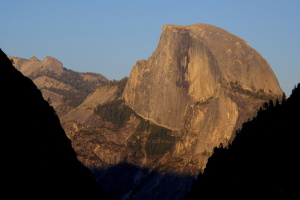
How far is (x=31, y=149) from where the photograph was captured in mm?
105625

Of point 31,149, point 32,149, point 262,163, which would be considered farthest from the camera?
point 262,163

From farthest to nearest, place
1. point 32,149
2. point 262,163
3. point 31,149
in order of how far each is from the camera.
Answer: point 262,163 → point 32,149 → point 31,149

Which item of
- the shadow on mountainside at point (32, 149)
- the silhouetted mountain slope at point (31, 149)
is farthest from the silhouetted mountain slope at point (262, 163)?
the silhouetted mountain slope at point (31, 149)

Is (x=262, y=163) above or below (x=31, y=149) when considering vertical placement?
above

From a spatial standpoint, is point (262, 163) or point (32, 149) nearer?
point (32, 149)

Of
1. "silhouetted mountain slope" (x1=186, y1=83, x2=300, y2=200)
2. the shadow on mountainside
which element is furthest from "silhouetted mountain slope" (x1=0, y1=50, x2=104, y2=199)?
"silhouetted mountain slope" (x1=186, y1=83, x2=300, y2=200)

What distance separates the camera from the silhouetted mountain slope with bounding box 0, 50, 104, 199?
94181 millimetres

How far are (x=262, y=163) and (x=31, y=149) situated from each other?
41.1 meters

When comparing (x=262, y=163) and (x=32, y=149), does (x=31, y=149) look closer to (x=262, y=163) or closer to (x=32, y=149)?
(x=32, y=149)

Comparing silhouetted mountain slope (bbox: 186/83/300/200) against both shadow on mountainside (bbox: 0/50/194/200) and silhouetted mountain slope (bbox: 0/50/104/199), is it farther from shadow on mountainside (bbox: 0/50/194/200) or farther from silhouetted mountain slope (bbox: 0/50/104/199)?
silhouetted mountain slope (bbox: 0/50/104/199)

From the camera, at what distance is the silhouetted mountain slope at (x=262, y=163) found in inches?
3922

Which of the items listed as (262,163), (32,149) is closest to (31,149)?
(32,149)

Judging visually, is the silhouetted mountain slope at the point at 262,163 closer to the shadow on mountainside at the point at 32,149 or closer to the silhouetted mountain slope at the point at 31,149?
the shadow on mountainside at the point at 32,149

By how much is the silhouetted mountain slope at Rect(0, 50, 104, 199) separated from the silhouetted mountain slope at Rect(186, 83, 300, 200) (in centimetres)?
2914
